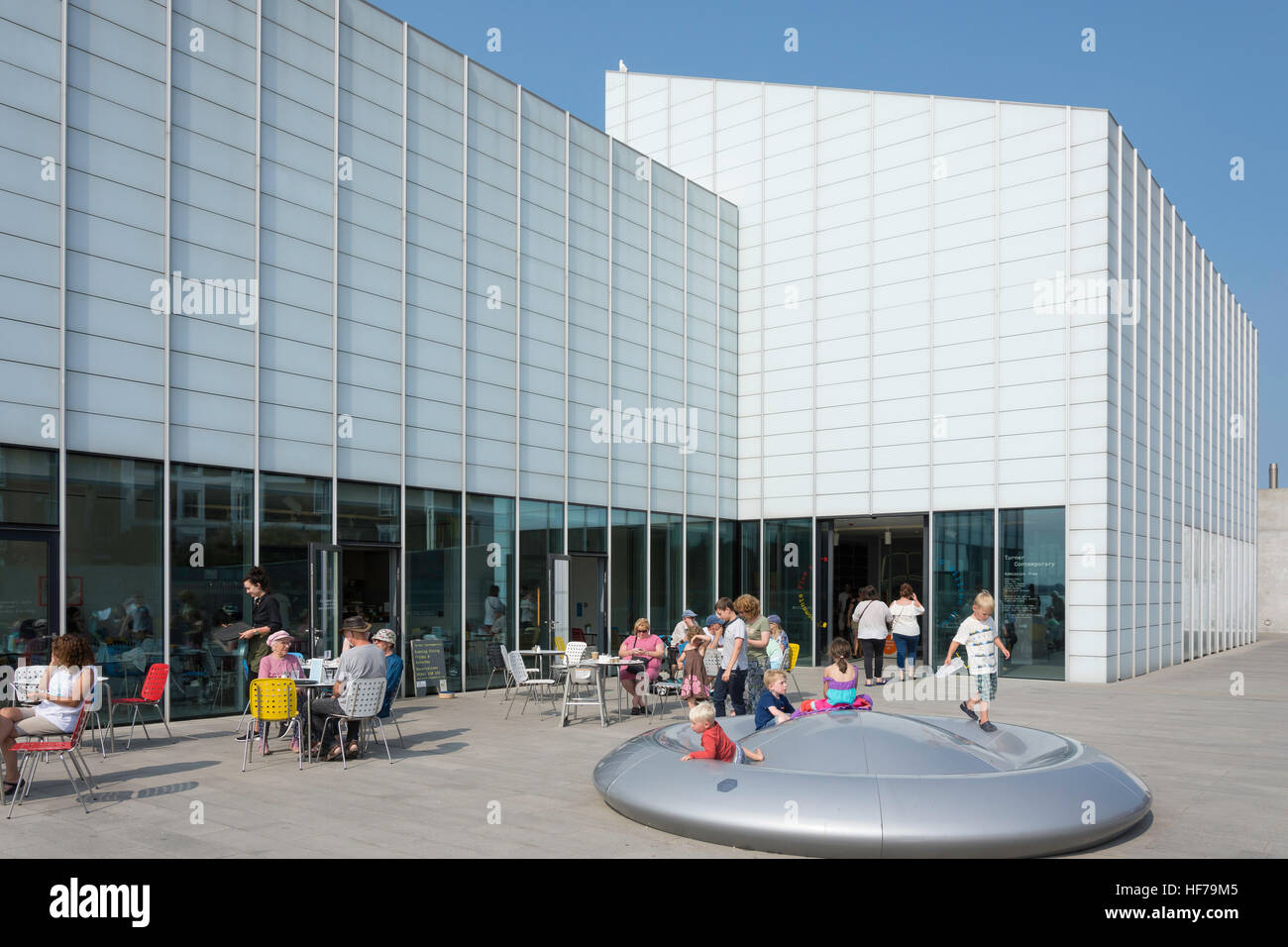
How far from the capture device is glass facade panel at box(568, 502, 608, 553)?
65.0ft

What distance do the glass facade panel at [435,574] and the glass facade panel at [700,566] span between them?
6.91 meters

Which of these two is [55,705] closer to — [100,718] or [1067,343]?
[100,718]

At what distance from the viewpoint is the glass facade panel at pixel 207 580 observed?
1320 centimetres

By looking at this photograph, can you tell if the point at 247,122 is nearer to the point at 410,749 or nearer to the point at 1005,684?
the point at 410,749

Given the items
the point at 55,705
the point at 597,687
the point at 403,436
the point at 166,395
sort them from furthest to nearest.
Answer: the point at 403,436 → the point at 597,687 → the point at 166,395 → the point at 55,705

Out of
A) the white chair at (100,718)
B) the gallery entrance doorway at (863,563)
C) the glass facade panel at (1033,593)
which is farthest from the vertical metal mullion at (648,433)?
the white chair at (100,718)

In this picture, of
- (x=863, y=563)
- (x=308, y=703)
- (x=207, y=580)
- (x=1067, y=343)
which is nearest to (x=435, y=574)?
(x=207, y=580)

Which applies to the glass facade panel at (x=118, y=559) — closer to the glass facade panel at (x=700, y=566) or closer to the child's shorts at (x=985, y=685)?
the child's shorts at (x=985, y=685)

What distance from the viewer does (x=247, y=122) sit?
14.4 m

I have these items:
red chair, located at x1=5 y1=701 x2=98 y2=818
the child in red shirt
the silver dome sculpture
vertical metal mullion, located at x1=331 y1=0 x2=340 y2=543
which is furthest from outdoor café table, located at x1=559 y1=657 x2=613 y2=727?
red chair, located at x1=5 y1=701 x2=98 y2=818

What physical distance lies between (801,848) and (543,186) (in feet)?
50.5

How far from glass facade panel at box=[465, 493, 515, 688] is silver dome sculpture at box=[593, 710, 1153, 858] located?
9.47 m

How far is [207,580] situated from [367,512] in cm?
290

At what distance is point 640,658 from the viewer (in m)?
15.1
